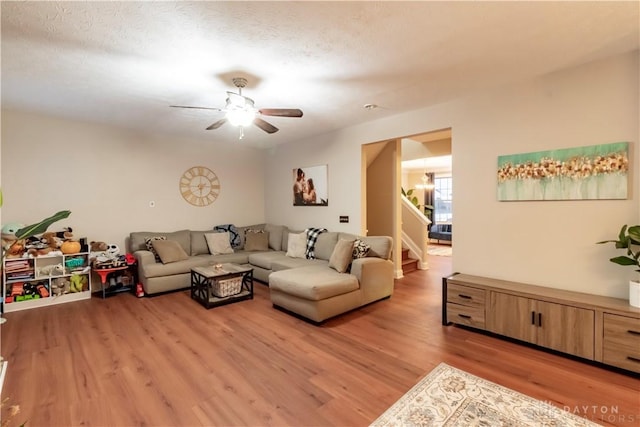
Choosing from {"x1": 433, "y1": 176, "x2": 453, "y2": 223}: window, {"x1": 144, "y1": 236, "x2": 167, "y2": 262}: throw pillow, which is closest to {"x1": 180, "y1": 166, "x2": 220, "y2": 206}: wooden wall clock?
{"x1": 144, "y1": 236, "x2": 167, "y2": 262}: throw pillow

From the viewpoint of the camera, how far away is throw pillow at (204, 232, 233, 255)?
5449 mm

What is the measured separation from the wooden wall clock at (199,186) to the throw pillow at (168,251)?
3.83 feet

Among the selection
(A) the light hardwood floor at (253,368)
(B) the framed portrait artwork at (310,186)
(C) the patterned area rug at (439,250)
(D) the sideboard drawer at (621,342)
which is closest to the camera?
(A) the light hardwood floor at (253,368)

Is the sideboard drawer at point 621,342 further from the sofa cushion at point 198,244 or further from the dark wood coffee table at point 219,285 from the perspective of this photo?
the sofa cushion at point 198,244

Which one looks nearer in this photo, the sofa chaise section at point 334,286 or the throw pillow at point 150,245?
the sofa chaise section at point 334,286

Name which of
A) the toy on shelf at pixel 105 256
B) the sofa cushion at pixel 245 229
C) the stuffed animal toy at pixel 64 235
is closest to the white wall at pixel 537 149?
the sofa cushion at pixel 245 229

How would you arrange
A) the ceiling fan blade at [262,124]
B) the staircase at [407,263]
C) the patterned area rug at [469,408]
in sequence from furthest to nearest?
the staircase at [407,263], the ceiling fan blade at [262,124], the patterned area rug at [469,408]

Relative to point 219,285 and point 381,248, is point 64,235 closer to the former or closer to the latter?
point 219,285

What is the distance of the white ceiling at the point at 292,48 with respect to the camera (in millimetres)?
1957

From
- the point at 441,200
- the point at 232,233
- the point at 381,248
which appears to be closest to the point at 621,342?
the point at 381,248

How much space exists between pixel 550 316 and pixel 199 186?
18.2 feet

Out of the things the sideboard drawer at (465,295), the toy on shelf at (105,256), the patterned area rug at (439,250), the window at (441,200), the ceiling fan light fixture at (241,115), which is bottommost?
the patterned area rug at (439,250)

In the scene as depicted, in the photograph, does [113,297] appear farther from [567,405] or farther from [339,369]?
[567,405]

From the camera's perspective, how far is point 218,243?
5504 millimetres
